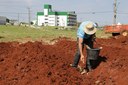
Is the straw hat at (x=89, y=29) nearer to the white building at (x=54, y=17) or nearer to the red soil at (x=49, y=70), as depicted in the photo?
the red soil at (x=49, y=70)

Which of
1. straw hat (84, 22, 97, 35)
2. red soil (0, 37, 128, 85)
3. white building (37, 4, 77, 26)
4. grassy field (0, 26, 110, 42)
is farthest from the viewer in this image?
white building (37, 4, 77, 26)

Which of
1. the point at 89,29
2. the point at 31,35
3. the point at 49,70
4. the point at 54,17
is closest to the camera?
the point at 49,70

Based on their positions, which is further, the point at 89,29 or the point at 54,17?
the point at 54,17

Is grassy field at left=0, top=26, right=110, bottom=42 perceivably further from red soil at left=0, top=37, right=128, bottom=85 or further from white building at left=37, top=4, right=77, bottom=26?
white building at left=37, top=4, right=77, bottom=26

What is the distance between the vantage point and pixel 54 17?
12481 cm

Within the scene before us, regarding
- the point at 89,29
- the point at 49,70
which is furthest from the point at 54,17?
the point at 49,70

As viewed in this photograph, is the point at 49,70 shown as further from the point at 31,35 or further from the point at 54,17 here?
the point at 54,17

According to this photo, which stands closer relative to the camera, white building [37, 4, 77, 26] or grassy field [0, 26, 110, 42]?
grassy field [0, 26, 110, 42]

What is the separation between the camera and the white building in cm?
12525

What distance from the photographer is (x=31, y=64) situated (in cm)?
1000

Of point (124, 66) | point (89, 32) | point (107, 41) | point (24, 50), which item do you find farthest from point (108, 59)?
point (107, 41)

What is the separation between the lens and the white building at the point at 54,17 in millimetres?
125250

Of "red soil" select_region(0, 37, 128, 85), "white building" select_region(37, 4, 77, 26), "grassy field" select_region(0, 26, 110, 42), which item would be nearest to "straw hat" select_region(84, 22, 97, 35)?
"red soil" select_region(0, 37, 128, 85)

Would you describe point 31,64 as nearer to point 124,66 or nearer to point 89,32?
point 89,32
